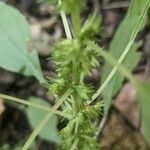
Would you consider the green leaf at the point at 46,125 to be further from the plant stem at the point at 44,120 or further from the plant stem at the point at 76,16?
the plant stem at the point at 76,16

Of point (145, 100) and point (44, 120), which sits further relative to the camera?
point (44, 120)

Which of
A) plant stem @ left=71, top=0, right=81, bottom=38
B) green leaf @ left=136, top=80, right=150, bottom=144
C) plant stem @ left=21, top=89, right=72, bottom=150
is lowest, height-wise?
plant stem @ left=21, top=89, right=72, bottom=150

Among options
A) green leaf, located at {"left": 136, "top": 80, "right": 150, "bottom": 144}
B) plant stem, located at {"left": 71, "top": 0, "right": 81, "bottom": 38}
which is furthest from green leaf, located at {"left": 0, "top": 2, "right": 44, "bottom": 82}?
green leaf, located at {"left": 136, "top": 80, "right": 150, "bottom": 144}

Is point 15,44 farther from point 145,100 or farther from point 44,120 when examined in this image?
point 145,100

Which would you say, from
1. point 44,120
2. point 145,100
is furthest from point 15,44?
point 145,100

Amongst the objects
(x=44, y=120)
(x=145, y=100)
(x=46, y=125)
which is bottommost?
(x=46, y=125)

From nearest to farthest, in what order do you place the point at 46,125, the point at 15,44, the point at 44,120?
the point at 44,120, the point at 15,44, the point at 46,125

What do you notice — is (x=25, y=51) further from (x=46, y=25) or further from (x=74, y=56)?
(x=46, y=25)

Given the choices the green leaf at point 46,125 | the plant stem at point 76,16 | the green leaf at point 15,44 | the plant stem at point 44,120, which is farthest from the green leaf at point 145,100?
the green leaf at point 46,125

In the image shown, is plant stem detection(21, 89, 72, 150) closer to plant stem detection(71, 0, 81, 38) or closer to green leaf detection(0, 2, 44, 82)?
plant stem detection(71, 0, 81, 38)
